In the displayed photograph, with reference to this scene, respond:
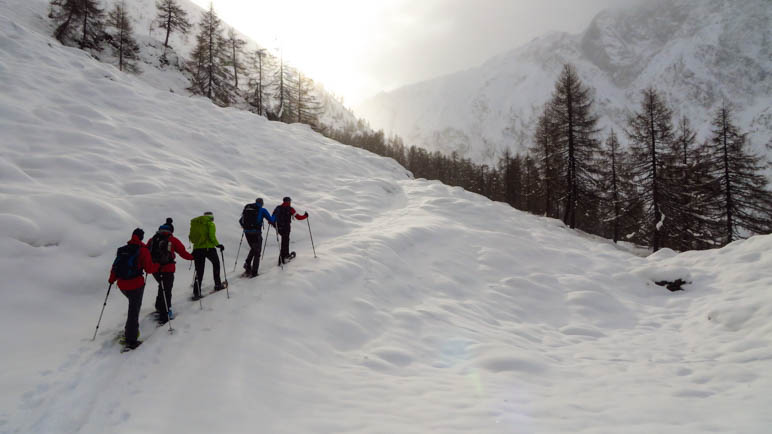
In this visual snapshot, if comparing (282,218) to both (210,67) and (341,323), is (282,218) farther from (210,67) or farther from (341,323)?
(210,67)

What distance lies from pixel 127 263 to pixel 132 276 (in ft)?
0.79

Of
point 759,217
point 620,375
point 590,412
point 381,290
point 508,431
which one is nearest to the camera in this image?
point 508,431

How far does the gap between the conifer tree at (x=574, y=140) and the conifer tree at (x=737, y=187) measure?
7.31 m

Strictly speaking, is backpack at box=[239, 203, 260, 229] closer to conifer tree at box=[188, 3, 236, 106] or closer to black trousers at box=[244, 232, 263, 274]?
black trousers at box=[244, 232, 263, 274]

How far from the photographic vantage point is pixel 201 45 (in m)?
37.8

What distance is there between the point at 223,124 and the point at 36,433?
2332 cm

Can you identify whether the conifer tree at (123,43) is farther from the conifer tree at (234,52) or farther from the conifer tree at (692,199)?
the conifer tree at (692,199)

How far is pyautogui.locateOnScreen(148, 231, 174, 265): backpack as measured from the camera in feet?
21.0

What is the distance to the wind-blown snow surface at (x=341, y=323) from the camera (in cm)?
412

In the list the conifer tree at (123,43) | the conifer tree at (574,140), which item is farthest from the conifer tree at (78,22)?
the conifer tree at (574,140)

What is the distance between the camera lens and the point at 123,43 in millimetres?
35062

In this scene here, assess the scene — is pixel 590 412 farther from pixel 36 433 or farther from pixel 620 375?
pixel 36 433

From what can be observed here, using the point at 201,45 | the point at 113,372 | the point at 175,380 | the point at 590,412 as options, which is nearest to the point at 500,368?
the point at 590,412

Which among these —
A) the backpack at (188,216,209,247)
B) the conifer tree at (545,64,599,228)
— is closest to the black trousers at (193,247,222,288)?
the backpack at (188,216,209,247)
